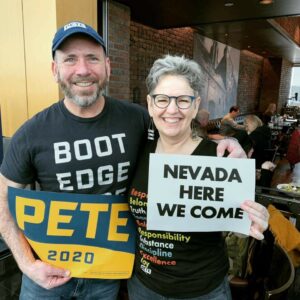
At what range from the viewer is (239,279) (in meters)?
1.57

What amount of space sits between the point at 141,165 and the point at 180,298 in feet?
1.73

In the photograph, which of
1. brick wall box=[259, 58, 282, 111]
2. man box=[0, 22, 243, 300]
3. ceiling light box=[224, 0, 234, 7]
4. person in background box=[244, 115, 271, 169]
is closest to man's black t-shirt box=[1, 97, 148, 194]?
man box=[0, 22, 243, 300]

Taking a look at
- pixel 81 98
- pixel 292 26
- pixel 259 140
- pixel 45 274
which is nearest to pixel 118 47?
pixel 259 140

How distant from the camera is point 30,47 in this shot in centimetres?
260

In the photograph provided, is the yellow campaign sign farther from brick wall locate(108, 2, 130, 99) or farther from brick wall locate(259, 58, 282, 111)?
brick wall locate(259, 58, 282, 111)

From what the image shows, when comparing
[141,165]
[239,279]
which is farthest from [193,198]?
[239,279]

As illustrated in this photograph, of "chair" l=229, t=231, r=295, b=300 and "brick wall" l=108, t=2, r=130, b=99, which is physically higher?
"brick wall" l=108, t=2, r=130, b=99

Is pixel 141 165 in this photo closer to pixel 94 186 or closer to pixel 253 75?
pixel 94 186

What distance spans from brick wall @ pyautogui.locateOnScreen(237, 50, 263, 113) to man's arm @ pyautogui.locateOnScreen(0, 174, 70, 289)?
32.9 feet

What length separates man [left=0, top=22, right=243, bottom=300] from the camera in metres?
1.20

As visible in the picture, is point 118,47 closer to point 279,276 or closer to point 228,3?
point 228,3

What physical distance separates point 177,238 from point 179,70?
0.63m

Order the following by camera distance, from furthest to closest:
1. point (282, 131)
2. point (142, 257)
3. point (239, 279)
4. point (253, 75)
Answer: point (253, 75) → point (282, 131) → point (239, 279) → point (142, 257)

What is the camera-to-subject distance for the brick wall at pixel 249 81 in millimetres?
10578
